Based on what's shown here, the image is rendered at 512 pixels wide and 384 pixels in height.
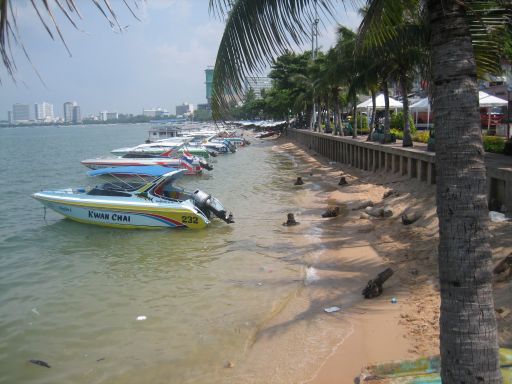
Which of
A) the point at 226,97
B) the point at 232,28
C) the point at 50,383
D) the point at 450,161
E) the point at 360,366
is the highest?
the point at 232,28

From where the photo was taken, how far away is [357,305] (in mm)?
8742

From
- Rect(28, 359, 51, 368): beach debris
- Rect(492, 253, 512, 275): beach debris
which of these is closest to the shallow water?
Rect(28, 359, 51, 368): beach debris

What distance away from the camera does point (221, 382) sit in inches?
266

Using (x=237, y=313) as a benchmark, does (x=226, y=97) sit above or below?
above

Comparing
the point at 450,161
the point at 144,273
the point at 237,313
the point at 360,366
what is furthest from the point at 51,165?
the point at 450,161

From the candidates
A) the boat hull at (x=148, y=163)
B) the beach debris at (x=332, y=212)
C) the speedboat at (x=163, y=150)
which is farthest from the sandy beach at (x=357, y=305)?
the speedboat at (x=163, y=150)

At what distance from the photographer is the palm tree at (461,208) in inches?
117

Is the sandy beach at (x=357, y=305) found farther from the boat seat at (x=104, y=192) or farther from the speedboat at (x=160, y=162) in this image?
the speedboat at (x=160, y=162)

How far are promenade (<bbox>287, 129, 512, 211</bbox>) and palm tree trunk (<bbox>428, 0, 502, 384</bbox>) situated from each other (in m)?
9.51

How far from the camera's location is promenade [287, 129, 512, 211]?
1227 cm

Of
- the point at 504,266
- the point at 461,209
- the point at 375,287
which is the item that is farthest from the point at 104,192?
the point at 461,209

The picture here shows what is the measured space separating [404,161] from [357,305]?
44.3 ft

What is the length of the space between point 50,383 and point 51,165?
4434 centimetres

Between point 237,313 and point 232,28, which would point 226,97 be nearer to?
point 232,28
